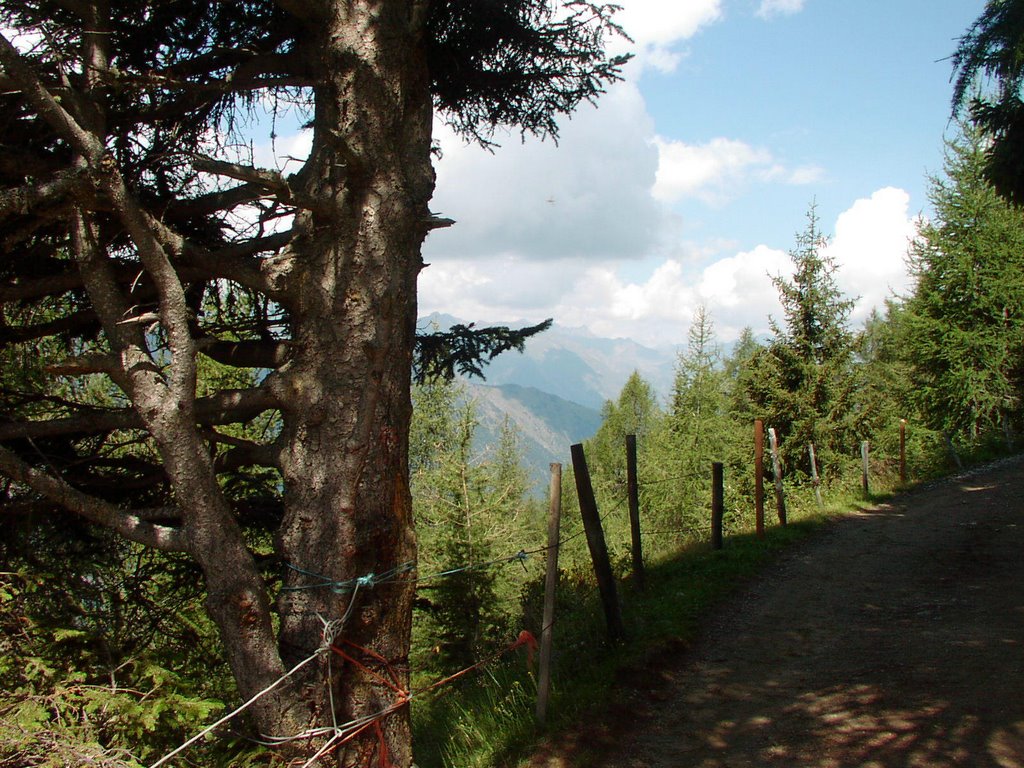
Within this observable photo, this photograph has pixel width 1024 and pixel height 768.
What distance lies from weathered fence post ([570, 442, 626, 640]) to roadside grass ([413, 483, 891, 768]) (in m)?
0.23

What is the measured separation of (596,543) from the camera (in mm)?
6379

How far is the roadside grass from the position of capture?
548 cm

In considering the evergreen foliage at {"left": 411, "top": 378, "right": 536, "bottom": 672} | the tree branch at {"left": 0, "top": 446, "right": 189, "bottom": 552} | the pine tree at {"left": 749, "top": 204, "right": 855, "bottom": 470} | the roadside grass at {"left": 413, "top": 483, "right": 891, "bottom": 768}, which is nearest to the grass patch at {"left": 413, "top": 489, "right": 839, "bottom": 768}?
the roadside grass at {"left": 413, "top": 483, "right": 891, "bottom": 768}

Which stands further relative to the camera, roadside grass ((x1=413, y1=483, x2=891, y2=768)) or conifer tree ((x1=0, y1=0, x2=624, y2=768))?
roadside grass ((x1=413, y1=483, x2=891, y2=768))

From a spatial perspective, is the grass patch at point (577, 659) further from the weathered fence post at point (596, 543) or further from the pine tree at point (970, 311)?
the pine tree at point (970, 311)

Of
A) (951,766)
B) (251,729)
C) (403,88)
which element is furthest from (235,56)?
(951,766)

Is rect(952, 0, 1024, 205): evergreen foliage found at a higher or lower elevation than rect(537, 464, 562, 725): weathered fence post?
higher

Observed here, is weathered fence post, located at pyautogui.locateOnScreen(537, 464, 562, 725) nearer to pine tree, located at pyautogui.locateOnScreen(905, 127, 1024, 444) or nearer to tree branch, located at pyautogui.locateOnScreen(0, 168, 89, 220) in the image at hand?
tree branch, located at pyautogui.locateOnScreen(0, 168, 89, 220)

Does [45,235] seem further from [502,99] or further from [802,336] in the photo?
[802,336]

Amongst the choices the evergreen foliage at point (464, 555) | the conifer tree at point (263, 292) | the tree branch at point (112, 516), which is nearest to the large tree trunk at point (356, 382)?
the conifer tree at point (263, 292)

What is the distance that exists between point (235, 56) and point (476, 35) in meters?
1.85

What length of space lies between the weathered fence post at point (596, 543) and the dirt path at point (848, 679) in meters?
0.66

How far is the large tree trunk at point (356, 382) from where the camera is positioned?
172 inches

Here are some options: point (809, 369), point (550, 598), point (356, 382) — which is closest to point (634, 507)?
point (550, 598)
